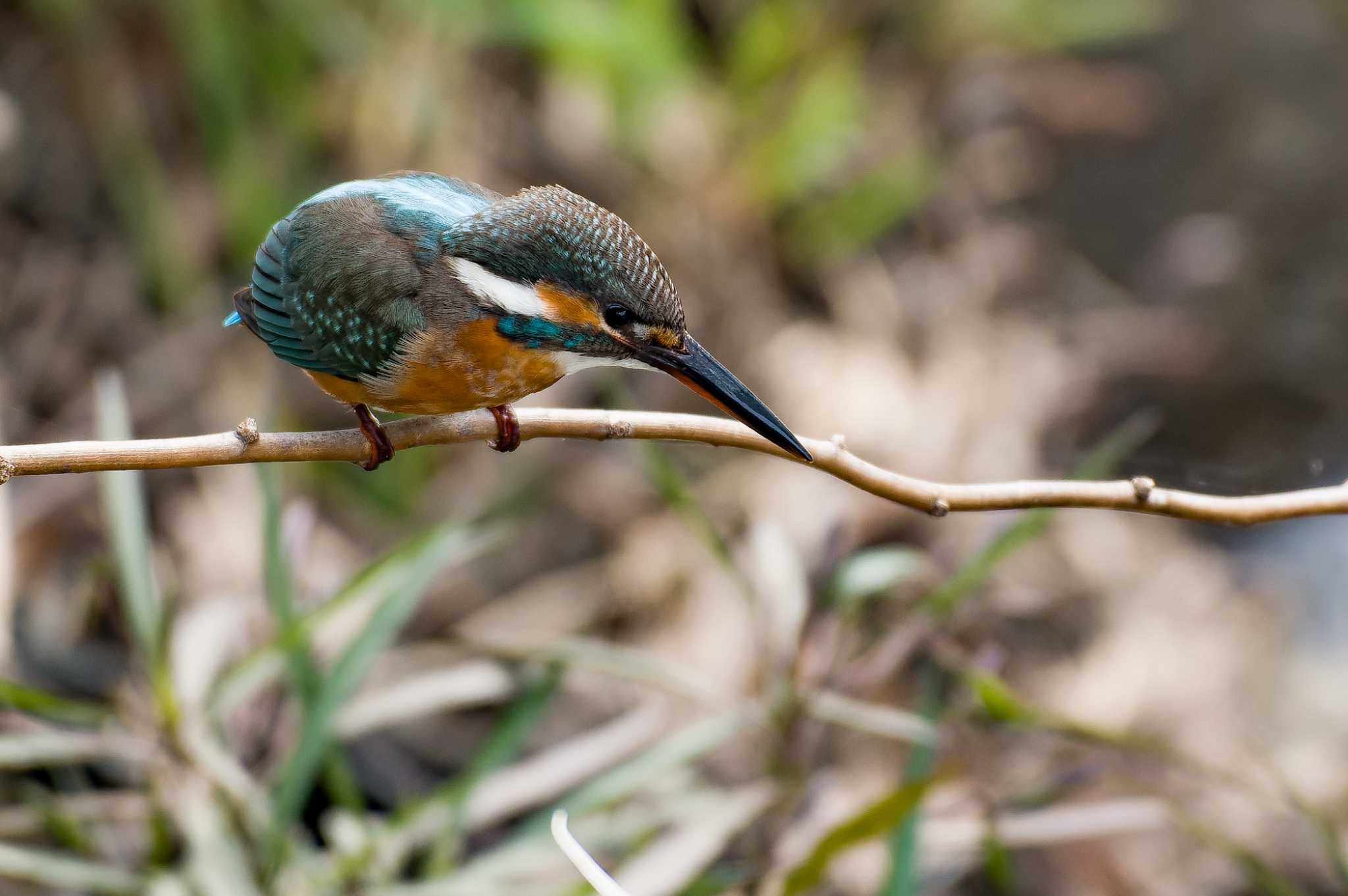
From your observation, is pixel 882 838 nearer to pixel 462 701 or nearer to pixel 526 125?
pixel 462 701

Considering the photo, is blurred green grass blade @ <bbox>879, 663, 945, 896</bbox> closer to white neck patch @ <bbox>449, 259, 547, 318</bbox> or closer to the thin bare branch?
the thin bare branch

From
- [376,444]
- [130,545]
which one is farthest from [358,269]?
[130,545]

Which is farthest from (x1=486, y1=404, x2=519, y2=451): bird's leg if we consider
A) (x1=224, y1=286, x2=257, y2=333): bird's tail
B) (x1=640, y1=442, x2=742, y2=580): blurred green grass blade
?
(x1=640, y1=442, x2=742, y2=580): blurred green grass blade

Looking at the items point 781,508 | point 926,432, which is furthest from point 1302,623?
point 781,508

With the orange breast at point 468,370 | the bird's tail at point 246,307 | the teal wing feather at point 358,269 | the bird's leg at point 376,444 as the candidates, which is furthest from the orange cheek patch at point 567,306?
the bird's tail at point 246,307

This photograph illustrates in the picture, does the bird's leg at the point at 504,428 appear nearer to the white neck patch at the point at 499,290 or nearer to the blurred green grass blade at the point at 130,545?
the white neck patch at the point at 499,290

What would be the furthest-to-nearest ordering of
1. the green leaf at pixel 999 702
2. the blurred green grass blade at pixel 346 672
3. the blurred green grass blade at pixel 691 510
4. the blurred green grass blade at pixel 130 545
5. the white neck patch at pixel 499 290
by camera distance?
the blurred green grass blade at pixel 691 510 → the blurred green grass blade at pixel 130 545 → the blurred green grass blade at pixel 346 672 → the green leaf at pixel 999 702 → the white neck patch at pixel 499 290

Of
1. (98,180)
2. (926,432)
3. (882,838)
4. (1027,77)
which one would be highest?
(98,180)
